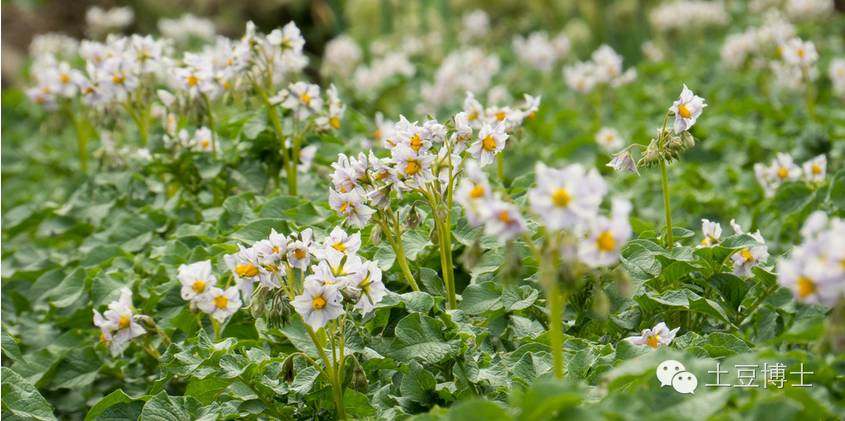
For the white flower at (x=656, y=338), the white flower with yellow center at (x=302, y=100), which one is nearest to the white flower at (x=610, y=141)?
the white flower with yellow center at (x=302, y=100)

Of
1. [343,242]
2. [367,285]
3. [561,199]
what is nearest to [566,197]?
[561,199]

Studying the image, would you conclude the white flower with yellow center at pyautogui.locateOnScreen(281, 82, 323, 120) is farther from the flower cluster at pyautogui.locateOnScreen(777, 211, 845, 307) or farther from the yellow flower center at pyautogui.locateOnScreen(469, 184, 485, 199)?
the flower cluster at pyautogui.locateOnScreen(777, 211, 845, 307)

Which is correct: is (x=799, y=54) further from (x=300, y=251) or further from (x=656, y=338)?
(x=300, y=251)

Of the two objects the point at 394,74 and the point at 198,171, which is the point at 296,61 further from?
the point at 394,74

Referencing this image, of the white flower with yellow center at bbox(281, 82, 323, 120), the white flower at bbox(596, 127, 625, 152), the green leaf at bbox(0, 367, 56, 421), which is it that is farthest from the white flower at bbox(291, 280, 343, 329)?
the white flower at bbox(596, 127, 625, 152)

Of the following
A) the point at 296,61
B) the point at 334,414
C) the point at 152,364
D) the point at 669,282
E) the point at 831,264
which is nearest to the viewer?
the point at 831,264

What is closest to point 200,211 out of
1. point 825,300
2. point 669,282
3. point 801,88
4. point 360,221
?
point 360,221

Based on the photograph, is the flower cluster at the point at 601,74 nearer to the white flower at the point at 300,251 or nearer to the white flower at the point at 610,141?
the white flower at the point at 610,141
